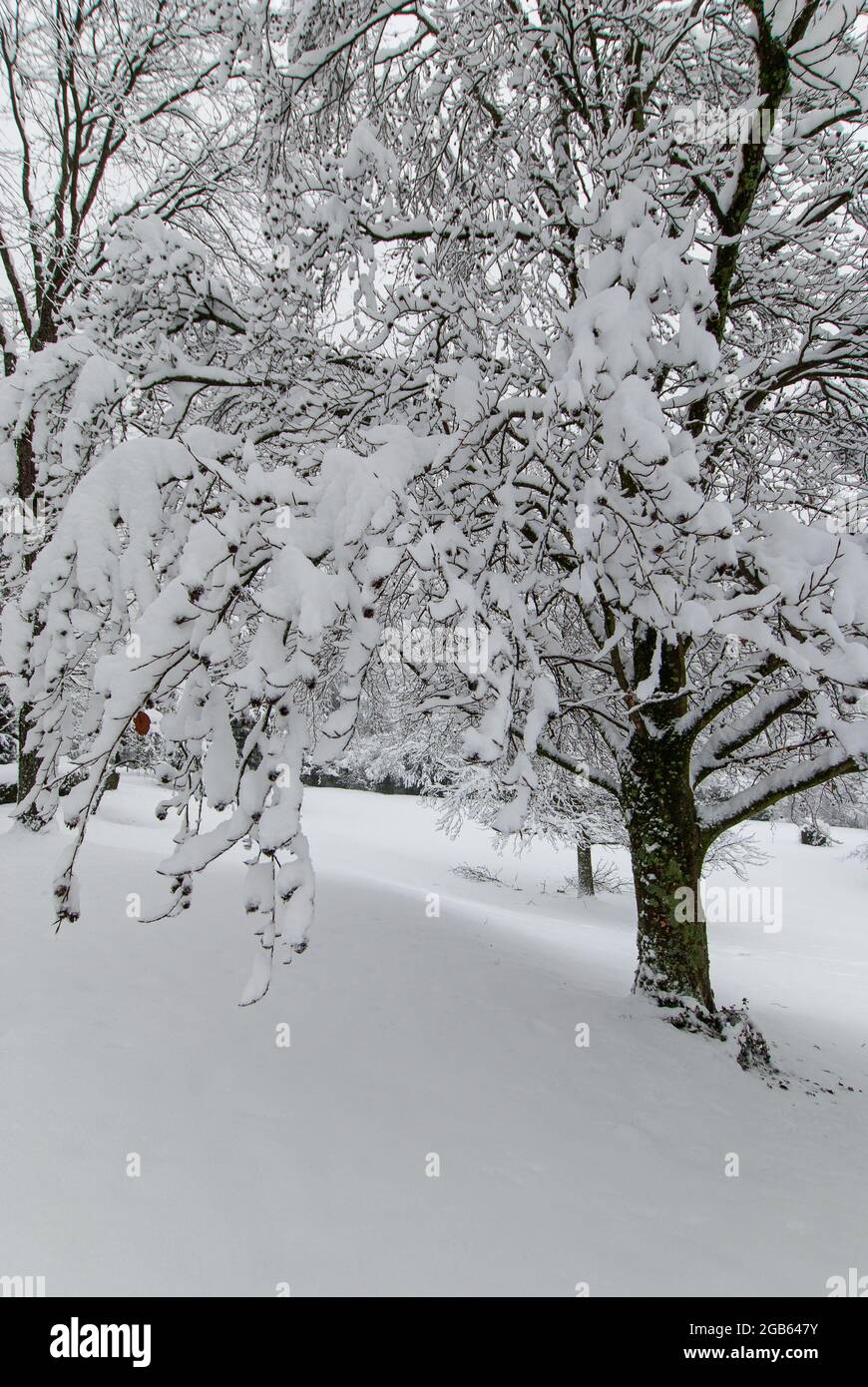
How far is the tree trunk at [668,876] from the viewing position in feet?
15.6

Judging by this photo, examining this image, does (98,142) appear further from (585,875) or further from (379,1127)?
(585,875)

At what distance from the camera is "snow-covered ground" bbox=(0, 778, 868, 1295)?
229cm

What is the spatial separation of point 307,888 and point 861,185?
451cm

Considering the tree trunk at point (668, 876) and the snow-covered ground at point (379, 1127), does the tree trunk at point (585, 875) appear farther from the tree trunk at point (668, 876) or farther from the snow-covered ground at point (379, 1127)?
the tree trunk at point (668, 876)

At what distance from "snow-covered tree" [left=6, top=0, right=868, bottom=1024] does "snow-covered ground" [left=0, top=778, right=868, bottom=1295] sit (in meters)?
0.76

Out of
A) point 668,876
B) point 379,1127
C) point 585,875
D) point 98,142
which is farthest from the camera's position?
point 585,875

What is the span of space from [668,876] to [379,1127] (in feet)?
8.30

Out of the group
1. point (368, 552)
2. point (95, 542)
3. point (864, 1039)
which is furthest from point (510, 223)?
point (864, 1039)

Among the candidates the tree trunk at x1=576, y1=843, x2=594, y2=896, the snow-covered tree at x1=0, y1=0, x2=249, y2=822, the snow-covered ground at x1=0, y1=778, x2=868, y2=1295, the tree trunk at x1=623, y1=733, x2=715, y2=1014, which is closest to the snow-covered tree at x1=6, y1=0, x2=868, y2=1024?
the tree trunk at x1=623, y1=733, x2=715, y2=1014

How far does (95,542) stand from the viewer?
7.47 ft

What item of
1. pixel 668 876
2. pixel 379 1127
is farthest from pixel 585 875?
pixel 379 1127

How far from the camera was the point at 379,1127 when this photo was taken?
9.88 ft

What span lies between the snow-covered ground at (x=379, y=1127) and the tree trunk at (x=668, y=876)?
275mm
